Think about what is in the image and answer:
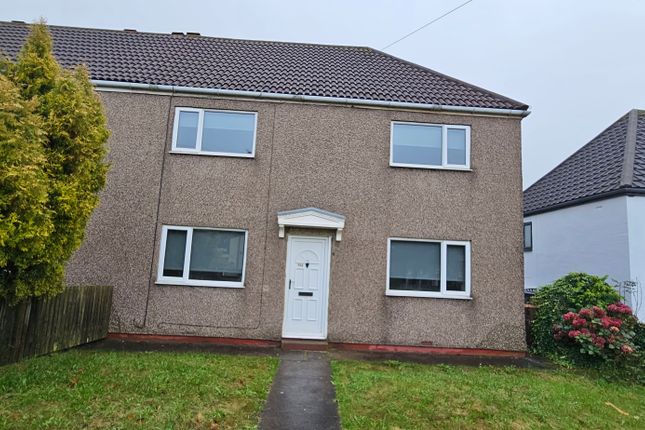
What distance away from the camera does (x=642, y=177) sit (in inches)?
431

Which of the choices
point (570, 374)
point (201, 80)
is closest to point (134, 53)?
point (201, 80)

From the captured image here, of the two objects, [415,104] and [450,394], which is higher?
[415,104]

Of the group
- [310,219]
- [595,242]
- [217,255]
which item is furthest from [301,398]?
[595,242]

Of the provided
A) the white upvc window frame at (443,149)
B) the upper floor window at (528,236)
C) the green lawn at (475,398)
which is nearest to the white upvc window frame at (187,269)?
the green lawn at (475,398)

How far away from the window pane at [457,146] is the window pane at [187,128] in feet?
18.9

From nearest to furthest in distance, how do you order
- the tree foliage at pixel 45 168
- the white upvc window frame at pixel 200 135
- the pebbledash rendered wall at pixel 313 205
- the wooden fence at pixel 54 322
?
1. the tree foliage at pixel 45 168
2. the wooden fence at pixel 54 322
3. the pebbledash rendered wall at pixel 313 205
4. the white upvc window frame at pixel 200 135

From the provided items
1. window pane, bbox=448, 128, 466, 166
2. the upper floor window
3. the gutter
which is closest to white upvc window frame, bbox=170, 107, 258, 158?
the gutter

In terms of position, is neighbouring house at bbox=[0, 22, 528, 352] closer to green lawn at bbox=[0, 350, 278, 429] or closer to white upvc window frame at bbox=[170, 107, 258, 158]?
white upvc window frame at bbox=[170, 107, 258, 158]

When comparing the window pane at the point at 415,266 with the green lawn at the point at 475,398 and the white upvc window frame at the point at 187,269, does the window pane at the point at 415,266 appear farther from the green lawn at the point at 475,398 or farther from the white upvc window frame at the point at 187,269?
the white upvc window frame at the point at 187,269

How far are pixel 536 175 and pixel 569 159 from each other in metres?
16.9

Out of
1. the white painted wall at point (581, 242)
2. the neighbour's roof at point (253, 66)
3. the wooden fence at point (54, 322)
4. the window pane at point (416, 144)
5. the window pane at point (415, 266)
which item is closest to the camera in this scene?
the wooden fence at point (54, 322)

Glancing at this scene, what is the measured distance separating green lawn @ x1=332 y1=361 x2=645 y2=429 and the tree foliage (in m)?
4.45

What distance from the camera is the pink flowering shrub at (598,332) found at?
7605 mm

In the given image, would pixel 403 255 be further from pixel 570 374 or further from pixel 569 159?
pixel 569 159
